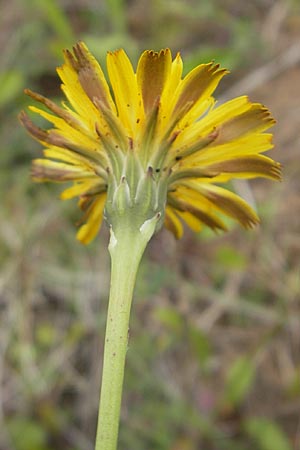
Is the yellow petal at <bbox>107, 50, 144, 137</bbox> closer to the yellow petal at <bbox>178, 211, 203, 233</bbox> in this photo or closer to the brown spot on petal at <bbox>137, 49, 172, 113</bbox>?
the brown spot on petal at <bbox>137, 49, 172, 113</bbox>

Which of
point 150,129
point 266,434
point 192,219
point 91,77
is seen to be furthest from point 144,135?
point 266,434

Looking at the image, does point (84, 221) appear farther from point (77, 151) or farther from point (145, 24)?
point (145, 24)

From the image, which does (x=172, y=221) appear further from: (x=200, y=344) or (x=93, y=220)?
(x=200, y=344)

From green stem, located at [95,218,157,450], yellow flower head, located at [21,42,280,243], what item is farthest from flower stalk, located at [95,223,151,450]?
yellow flower head, located at [21,42,280,243]

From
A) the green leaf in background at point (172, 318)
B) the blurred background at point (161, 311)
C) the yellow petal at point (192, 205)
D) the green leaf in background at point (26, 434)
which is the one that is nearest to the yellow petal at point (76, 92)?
the yellow petal at point (192, 205)

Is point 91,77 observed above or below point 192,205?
above

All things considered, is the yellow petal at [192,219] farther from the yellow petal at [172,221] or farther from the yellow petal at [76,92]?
the yellow petal at [76,92]
